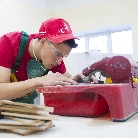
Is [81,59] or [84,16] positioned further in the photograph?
[84,16]

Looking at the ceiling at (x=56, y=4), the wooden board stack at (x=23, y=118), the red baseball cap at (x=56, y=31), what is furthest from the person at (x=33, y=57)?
the ceiling at (x=56, y=4)

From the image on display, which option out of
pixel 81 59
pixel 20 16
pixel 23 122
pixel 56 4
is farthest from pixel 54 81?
pixel 56 4

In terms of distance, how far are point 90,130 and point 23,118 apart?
0.22m

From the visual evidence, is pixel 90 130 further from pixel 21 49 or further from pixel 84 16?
pixel 84 16

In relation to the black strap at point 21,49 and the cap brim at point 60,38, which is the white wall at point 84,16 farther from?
the cap brim at point 60,38

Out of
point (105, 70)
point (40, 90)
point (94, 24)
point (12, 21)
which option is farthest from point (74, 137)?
point (94, 24)

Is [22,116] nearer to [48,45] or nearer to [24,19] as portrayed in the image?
[48,45]

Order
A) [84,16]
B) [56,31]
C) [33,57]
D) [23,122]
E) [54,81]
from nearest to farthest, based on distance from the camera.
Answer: [23,122], [54,81], [56,31], [33,57], [84,16]

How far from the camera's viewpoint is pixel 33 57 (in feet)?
4.19

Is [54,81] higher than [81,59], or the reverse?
[81,59]

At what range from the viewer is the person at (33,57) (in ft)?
3.43

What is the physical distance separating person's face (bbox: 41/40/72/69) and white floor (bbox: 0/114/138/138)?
436 mm

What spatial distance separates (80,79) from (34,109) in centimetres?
57

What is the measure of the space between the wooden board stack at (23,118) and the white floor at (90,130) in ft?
0.06
